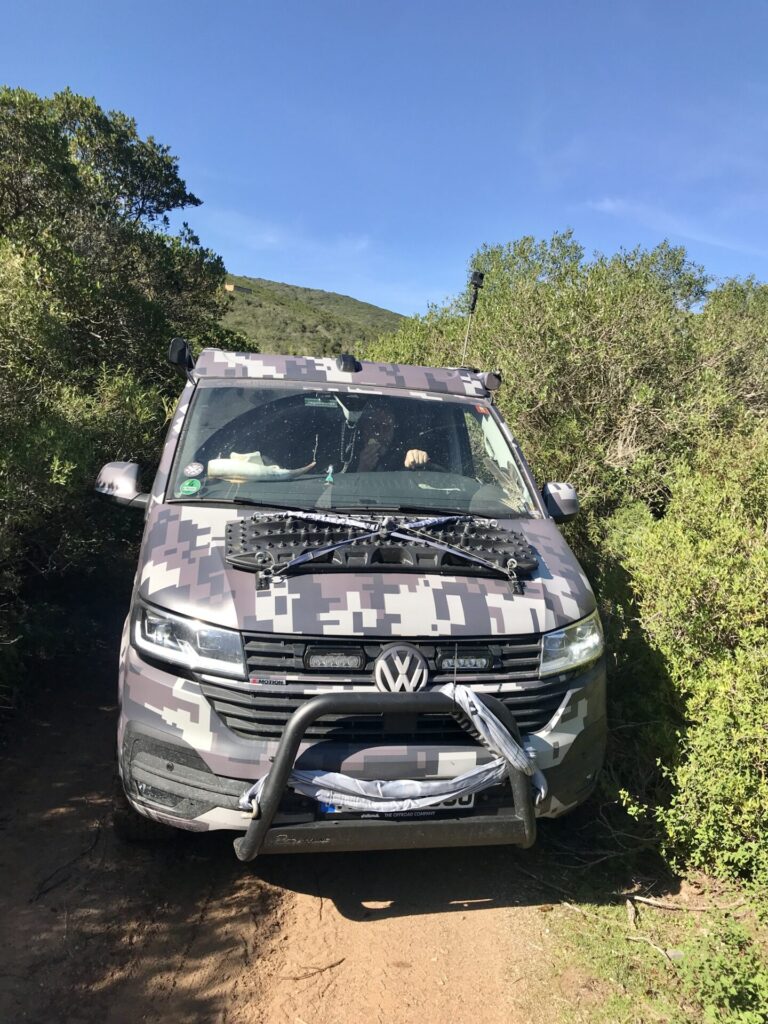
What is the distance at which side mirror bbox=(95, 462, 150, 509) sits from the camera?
3.82m

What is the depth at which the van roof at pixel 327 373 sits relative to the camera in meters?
4.30

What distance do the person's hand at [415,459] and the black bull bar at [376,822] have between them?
1717mm

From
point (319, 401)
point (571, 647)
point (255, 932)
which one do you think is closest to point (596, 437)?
point (319, 401)

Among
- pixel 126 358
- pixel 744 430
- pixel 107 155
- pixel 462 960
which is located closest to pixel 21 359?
pixel 126 358

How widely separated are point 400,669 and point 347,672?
0.67 feet

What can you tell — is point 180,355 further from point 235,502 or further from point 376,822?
point 376,822

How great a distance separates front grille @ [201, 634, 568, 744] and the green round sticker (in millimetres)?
1147

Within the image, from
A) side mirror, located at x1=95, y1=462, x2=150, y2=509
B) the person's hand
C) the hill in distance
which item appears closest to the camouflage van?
side mirror, located at x1=95, y1=462, x2=150, y2=509

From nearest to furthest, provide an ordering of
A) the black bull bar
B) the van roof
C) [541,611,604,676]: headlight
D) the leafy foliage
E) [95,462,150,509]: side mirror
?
the black bull bar
[541,611,604,676]: headlight
[95,462,150,509]: side mirror
the van roof
the leafy foliage

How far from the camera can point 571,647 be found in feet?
9.91

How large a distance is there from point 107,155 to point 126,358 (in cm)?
1157

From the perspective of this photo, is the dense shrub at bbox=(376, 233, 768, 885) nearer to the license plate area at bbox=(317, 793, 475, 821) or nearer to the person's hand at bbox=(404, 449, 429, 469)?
the license plate area at bbox=(317, 793, 475, 821)

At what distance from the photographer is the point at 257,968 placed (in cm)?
278

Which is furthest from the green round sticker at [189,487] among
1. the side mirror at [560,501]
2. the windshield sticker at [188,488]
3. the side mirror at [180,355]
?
the side mirror at [560,501]
